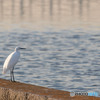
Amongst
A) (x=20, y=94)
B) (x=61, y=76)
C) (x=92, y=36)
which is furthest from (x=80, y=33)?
(x=20, y=94)

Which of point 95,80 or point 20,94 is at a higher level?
point 20,94

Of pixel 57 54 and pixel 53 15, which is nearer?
pixel 57 54

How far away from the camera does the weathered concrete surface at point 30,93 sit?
838cm

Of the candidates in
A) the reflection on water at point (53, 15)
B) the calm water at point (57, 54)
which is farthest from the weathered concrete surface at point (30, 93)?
the reflection on water at point (53, 15)

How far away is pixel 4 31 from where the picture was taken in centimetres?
3925

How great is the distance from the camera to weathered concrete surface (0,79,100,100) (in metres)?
8.38

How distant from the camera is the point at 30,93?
862 cm

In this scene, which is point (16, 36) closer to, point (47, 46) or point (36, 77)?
point (47, 46)

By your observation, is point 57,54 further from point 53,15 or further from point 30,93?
point 53,15

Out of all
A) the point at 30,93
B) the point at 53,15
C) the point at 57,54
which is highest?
the point at 53,15

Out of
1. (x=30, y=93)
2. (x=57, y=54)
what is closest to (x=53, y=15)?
(x=57, y=54)

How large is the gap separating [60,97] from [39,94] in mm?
461

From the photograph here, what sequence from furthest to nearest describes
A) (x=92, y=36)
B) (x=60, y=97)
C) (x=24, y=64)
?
(x=92, y=36)
(x=24, y=64)
(x=60, y=97)

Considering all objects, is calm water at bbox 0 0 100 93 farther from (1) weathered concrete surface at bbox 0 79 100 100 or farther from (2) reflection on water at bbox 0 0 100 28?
(1) weathered concrete surface at bbox 0 79 100 100
